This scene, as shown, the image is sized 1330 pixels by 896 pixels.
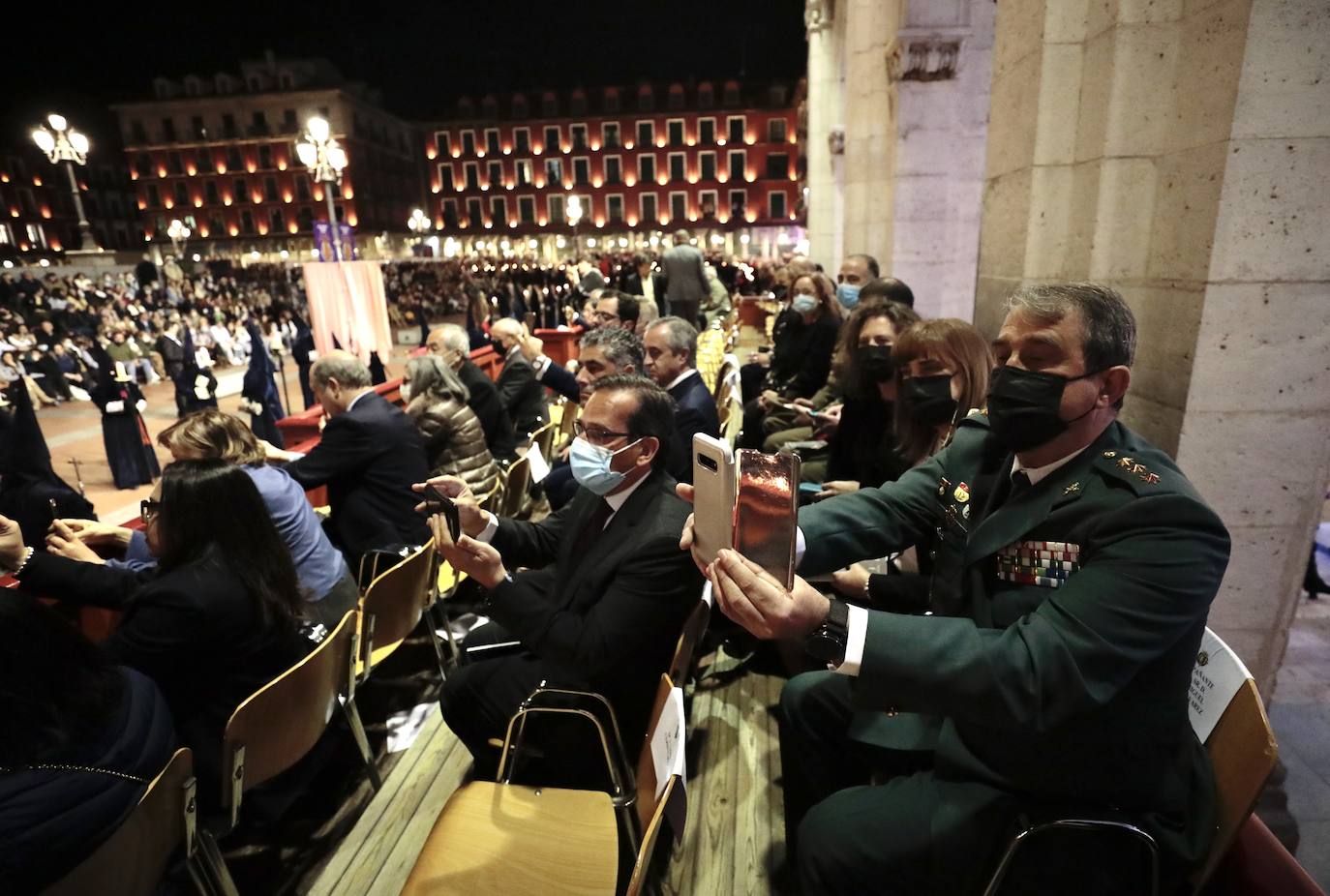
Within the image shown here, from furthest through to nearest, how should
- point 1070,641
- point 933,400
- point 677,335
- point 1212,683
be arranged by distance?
point 677,335, point 933,400, point 1212,683, point 1070,641

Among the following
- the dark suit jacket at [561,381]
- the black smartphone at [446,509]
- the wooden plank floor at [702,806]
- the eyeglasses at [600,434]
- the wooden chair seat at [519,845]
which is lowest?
the wooden plank floor at [702,806]

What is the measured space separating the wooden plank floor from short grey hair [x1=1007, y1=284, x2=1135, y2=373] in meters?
1.63

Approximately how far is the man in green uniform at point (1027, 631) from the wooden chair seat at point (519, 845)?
1.69ft

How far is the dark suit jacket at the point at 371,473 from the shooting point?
3.35m

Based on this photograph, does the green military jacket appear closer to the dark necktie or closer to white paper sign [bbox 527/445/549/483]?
the dark necktie

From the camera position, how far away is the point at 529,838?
173 cm

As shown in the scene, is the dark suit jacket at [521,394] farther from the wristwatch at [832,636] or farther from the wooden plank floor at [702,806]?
the wristwatch at [832,636]

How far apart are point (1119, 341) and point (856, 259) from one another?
4.76 metres

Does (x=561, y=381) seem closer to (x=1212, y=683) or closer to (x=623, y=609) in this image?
(x=623, y=609)

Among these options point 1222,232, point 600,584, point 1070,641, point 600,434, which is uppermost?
point 1222,232

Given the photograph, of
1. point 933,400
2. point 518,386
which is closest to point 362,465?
point 518,386

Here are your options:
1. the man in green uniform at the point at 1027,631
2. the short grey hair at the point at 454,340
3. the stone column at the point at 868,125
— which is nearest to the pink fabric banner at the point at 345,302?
the short grey hair at the point at 454,340

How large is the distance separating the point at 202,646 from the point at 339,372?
194 centimetres

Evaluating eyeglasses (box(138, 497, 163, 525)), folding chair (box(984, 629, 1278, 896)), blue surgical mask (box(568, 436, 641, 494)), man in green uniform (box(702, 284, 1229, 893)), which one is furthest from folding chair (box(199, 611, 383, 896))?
folding chair (box(984, 629, 1278, 896))
